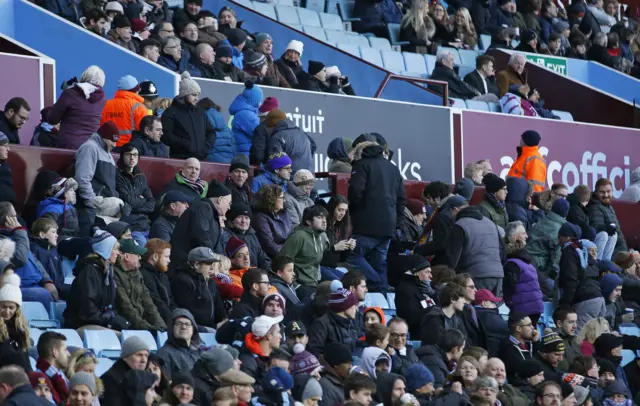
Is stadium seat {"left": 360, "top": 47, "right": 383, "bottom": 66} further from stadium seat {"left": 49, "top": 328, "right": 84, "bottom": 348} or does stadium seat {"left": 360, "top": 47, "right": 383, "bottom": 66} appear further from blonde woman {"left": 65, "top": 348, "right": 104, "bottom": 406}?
blonde woman {"left": 65, "top": 348, "right": 104, "bottom": 406}

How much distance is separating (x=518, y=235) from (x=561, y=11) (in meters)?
10.5

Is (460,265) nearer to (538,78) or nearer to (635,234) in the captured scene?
(635,234)

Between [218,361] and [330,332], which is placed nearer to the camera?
[218,361]

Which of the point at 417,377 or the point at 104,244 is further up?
the point at 104,244

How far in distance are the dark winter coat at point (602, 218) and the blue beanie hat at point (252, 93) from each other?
13.1 feet

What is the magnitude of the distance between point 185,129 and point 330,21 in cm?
764

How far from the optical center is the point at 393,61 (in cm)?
2239

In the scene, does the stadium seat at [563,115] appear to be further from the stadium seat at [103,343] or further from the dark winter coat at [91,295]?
the stadium seat at [103,343]

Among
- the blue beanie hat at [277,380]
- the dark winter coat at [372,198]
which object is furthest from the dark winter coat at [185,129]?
the blue beanie hat at [277,380]

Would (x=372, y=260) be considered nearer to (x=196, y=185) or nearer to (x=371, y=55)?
(x=196, y=185)

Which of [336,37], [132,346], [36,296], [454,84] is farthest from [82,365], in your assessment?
[336,37]

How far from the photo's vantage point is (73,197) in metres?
14.0

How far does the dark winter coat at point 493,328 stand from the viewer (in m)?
14.8

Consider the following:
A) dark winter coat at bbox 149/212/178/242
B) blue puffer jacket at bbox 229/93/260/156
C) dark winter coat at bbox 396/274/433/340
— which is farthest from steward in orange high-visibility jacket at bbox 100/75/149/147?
dark winter coat at bbox 396/274/433/340
